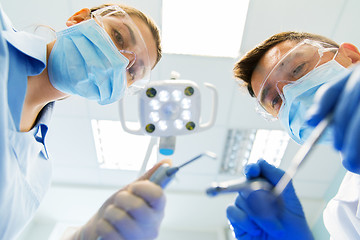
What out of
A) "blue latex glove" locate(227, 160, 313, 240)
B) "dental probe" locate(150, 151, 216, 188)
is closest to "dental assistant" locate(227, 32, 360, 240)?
"blue latex glove" locate(227, 160, 313, 240)

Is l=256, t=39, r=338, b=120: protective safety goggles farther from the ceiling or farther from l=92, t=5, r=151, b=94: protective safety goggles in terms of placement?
l=92, t=5, r=151, b=94: protective safety goggles

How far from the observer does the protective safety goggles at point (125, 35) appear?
120 cm

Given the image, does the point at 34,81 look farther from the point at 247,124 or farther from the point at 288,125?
the point at 247,124

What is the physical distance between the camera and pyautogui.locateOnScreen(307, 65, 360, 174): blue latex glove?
521mm

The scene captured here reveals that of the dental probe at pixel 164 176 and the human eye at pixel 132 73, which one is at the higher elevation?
the dental probe at pixel 164 176

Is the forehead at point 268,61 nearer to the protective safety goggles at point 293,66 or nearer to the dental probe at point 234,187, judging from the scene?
the protective safety goggles at point 293,66

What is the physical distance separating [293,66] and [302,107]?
239 mm

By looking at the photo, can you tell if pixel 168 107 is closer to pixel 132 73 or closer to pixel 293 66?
pixel 132 73

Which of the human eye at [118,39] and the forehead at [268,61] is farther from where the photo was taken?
the forehead at [268,61]

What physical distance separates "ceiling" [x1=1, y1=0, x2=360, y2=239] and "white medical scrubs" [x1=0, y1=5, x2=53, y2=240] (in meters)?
0.79

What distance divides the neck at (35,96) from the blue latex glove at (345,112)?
3.41ft

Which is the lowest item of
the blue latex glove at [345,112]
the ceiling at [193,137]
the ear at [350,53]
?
the ceiling at [193,137]

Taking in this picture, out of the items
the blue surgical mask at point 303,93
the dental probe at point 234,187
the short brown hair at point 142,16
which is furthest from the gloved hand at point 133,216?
the short brown hair at point 142,16

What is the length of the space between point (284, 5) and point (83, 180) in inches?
90.3
